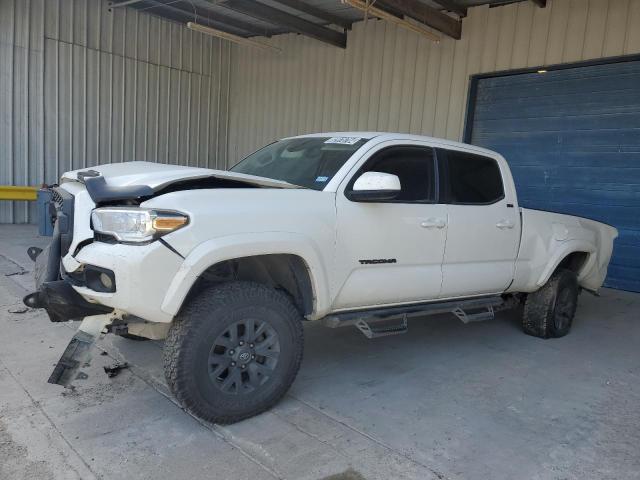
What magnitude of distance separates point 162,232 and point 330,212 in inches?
45.7

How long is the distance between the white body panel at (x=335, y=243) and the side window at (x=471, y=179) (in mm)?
95

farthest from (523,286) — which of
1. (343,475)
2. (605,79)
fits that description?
(605,79)

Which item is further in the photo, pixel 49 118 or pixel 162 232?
pixel 49 118

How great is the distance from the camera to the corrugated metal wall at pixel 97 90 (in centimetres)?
1101

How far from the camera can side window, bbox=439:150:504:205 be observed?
4633mm

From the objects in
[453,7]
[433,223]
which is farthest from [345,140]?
[453,7]

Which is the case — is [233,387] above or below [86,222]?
below

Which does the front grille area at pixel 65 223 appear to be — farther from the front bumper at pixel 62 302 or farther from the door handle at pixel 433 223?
the door handle at pixel 433 223

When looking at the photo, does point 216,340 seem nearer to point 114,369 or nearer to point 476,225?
point 114,369

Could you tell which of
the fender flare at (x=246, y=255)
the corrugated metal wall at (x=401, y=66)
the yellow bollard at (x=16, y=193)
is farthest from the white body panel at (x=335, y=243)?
the yellow bollard at (x=16, y=193)

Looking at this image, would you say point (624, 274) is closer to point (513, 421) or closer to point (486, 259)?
point (486, 259)

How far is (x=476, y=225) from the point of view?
4684 mm

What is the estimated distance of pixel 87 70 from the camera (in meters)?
11.9

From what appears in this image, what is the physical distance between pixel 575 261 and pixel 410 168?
2963 mm
